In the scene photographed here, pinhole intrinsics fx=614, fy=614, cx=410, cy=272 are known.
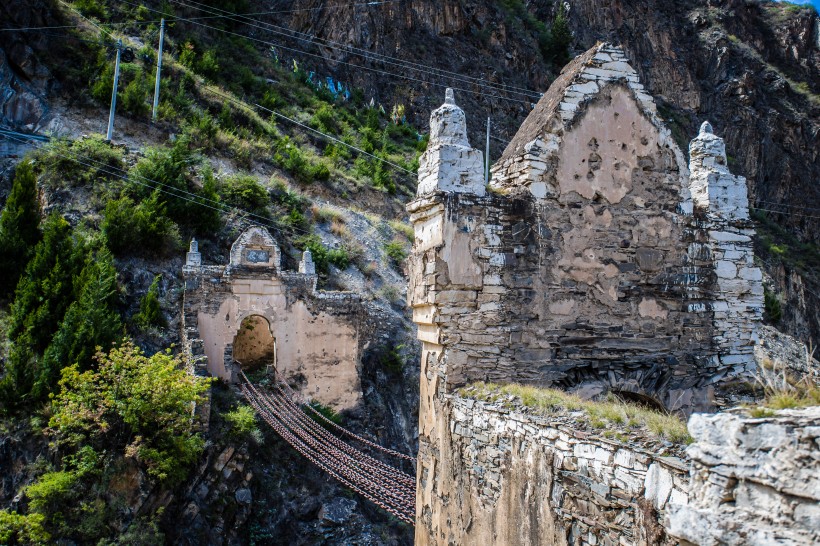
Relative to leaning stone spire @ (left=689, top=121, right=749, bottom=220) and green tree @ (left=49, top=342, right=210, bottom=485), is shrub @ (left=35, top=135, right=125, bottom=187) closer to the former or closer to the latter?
green tree @ (left=49, top=342, right=210, bottom=485)

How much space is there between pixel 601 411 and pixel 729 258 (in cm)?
396

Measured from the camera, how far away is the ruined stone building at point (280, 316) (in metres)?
16.0

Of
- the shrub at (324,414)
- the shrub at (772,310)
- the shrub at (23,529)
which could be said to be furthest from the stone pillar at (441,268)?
the shrub at (772,310)

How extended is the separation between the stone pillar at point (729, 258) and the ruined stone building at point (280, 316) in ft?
37.8

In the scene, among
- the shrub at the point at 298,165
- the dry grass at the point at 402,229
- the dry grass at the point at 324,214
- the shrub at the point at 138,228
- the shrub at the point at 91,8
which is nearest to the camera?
the shrub at the point at 138,228

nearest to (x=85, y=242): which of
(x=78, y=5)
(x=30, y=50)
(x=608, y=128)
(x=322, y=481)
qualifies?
(x=322, y=481)

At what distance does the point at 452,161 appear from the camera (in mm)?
6559

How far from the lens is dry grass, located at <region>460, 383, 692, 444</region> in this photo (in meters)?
3.71

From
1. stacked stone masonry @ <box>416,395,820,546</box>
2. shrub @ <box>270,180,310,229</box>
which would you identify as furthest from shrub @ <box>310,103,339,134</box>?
stacked stone masonry @ <box>416,395,820,546</box>

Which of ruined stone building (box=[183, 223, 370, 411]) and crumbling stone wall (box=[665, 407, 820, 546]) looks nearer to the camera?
crumbling stone wall (box=[665, 407, 820, 546])

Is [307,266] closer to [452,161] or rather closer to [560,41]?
[452,161]

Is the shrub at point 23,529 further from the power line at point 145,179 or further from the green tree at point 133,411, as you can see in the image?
the power line at point 145,179

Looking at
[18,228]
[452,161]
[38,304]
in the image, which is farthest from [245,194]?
[452,161]

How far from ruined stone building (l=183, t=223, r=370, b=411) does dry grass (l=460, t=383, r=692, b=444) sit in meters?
11.5
